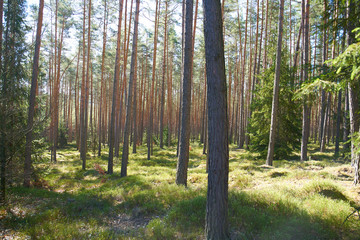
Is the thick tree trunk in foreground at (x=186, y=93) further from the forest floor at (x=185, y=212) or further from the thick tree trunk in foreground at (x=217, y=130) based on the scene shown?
the thick tree trunk in foreground at (x=217, y=130)

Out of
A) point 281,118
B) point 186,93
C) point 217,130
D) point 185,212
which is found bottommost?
point 185,212

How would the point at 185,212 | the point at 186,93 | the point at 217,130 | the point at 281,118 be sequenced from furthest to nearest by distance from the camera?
the point at 281,118 < the point at 186,93 < the point at 185,212 < the point at 217,130

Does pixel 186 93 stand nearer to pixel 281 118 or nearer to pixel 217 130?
pixel 217 130

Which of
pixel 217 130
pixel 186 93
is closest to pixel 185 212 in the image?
pixel 217 130

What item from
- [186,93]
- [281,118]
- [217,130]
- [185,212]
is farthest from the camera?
[281,118]

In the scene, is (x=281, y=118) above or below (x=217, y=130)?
above

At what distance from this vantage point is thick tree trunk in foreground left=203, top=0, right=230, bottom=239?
385 centimetres

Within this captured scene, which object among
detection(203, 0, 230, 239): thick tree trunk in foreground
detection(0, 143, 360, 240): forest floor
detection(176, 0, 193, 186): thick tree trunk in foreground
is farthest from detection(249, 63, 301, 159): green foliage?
detection(203, 0, 230, 239): thick tree trunk in foreground

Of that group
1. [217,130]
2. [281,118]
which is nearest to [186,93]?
[217,130]

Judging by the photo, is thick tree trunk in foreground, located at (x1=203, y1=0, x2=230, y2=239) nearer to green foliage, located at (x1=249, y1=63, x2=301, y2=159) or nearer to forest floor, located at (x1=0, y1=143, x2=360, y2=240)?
forest floor, located at (x1=0, y1=143, x2=360, y2=240)

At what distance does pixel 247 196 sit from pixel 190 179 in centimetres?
412

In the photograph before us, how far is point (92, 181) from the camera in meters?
11.3

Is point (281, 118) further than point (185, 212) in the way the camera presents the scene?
Yes

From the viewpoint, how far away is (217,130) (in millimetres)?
3887
